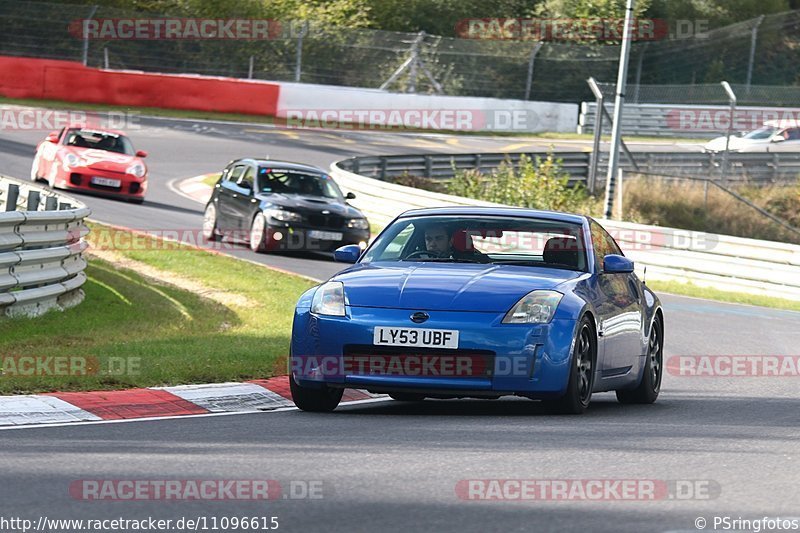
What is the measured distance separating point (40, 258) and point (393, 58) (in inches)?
1436

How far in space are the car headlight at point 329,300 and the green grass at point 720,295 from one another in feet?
45.4

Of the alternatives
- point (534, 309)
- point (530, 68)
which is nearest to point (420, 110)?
point (530, 68)

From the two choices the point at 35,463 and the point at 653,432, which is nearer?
the point at 35,463

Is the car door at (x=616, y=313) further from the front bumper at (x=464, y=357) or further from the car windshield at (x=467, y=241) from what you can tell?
the front bumper at (x=464, y=357)

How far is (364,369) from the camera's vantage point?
9062 mm

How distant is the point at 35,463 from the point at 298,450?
1.31 meters

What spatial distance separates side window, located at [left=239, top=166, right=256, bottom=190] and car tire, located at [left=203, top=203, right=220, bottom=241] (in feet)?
2.03

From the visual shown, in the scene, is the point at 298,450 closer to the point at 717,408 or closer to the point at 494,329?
the point at 494,329

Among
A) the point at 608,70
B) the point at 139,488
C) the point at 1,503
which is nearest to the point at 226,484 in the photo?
the point at 139,488

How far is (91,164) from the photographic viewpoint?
90.4ft

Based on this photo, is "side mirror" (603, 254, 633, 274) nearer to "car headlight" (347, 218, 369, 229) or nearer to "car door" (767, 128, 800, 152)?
"car headlight" (347, 218, 369, 229)

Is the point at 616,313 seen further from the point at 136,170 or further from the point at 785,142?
the point at 785,142

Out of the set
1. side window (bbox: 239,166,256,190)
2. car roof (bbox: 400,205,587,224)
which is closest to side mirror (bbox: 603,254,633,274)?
car roof (bbox: 400,205,587,224)

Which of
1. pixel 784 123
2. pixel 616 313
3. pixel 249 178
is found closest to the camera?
pixel 616 313
